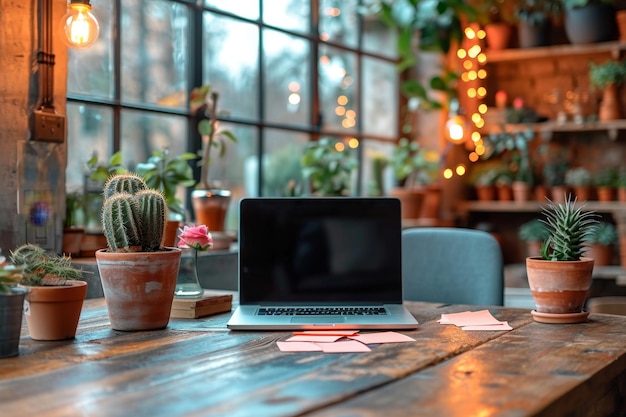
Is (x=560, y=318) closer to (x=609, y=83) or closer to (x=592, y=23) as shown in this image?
(x=609, y=83)

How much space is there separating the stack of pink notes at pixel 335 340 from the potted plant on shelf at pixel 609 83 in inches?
134

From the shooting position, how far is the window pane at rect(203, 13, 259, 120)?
142 inches

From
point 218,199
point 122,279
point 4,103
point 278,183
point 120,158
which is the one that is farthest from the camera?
point 278,183

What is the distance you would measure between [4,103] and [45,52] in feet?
0.70

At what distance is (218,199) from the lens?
10.4 ft

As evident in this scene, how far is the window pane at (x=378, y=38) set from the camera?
476 cm

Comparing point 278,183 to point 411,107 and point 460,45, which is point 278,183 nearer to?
point 411,107

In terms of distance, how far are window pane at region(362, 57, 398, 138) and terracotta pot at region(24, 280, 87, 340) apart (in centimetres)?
322

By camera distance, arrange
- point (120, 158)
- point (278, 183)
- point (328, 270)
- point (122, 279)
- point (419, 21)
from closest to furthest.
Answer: point (122, 279)
point (328, 270)
point (120, 158)
point (278, 183)
point (419, 21)

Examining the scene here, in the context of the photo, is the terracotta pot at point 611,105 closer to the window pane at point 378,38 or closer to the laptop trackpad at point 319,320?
the window pane at point 378,38

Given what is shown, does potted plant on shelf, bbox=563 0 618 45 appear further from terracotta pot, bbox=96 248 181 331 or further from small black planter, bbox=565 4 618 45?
terracotta pot, bbox=96 248 181 331

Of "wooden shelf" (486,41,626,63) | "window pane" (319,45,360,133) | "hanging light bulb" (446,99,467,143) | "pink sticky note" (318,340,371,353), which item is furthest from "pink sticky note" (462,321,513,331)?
"wooden shelf" (486,41,626,63)

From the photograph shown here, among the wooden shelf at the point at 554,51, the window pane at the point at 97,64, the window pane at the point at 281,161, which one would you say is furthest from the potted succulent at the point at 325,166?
the wooden shelf at the point at 554,51

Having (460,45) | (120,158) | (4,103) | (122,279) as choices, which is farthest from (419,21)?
(122,279)
